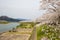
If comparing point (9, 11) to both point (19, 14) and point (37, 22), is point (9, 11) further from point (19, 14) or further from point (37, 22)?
point (37, 22)

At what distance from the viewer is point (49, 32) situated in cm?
163

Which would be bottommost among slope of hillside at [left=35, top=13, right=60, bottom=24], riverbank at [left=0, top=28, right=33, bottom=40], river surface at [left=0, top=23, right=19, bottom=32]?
riverbank at [left=0, top=28, right=33, bottom=40]

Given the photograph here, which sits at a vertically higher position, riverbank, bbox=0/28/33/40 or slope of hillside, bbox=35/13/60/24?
slope of hillside, bbox=35/13/60/24

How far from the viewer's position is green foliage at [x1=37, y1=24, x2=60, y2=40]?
1.62 metres

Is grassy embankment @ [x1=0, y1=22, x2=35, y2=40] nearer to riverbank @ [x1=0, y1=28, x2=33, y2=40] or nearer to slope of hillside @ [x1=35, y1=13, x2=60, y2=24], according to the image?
riverbank @ [x1=0, y1=28, x2=33, y2=40]

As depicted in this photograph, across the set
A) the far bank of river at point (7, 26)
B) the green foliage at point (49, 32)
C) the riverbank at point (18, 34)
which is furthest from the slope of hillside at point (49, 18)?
the far bank of river at point (7, 26)

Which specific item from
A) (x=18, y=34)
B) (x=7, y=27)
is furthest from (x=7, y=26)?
(x=18, y=34)

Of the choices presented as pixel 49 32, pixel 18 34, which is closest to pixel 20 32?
pixel 18 34

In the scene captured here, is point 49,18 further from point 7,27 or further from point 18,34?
point 7,27

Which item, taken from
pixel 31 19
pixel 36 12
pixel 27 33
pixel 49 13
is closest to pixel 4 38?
pixel 27 33

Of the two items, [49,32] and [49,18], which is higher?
[49,18]

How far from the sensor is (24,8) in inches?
66.7

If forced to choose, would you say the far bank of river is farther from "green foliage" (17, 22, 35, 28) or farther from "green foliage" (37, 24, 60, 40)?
"green foliage" (37, 24, 60, 40)

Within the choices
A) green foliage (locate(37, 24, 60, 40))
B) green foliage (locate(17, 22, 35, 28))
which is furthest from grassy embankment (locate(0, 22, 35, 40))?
green foliage (locate(37, 24, 60, 40))
